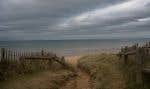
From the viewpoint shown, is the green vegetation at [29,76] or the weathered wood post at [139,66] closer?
the weathered wood post at [139,66]

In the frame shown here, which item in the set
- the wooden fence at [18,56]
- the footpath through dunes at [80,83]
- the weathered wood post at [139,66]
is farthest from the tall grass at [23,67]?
the weathered wood post at [139,66]

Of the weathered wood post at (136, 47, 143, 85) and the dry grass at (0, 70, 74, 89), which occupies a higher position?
the weathered wood post at (136, 47, 143, 85)

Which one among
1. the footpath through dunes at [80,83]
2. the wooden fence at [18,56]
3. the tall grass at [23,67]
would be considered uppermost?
the wooden fence at [18,56]

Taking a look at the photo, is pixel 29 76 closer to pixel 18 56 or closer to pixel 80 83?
pixel 18 56

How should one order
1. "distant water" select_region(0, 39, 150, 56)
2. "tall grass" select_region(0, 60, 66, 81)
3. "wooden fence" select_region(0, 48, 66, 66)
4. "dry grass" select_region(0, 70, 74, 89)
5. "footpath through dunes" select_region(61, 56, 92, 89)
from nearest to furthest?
"dry grass" select_region(0, 70, 74, 89) < "footpath through dunes" select_region(61, 56, 92, 89) < "tall grass" select_region(0, 60, 66, 81) < "wooden fence" select_region(0, 48, 66, 66) < "distant water" select_region(0, 39, 150, 56)

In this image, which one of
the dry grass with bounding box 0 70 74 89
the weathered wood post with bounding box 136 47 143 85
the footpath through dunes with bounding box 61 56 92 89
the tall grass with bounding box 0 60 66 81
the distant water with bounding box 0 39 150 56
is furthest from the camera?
the distant water with bounding box 0 39 150 56

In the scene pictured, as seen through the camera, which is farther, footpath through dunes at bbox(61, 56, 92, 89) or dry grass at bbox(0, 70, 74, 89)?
footpath through dunes at bbox(61, 56, 92, 89)

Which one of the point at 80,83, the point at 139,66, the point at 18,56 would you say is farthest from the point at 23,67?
the point at 139,66

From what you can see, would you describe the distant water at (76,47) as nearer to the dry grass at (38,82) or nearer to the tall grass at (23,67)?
the tall grass at (23,67)

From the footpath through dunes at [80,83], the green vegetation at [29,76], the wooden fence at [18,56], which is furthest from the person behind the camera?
the wooden fence at [18,56]

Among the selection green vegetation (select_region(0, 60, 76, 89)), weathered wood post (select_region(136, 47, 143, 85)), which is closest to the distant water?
green vegetation (select_region(0, 60, 76, 89))

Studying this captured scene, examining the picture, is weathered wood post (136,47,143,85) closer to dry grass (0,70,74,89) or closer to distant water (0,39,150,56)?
dry grass (0,70,74,89)

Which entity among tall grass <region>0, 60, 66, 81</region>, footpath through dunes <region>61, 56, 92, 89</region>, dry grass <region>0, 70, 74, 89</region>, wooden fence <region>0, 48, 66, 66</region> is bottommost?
footpath through dunes <region>61, 56, 92, 89</region>

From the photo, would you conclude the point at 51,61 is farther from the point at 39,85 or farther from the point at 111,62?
the point at 39,85
